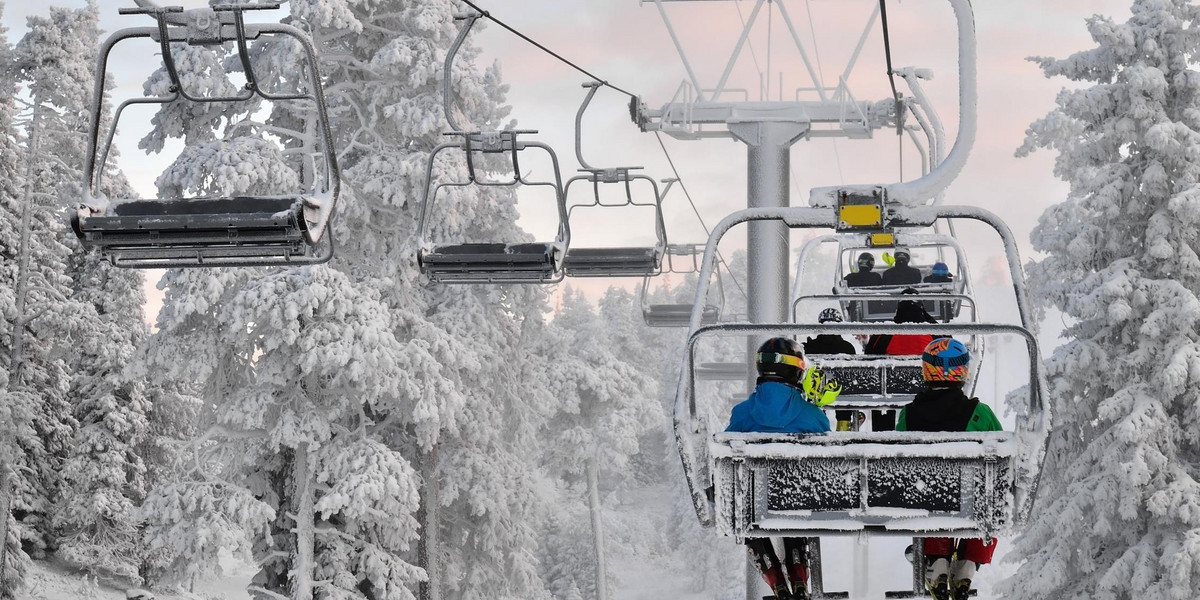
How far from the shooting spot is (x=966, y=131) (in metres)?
6.25

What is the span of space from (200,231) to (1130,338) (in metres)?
14.1

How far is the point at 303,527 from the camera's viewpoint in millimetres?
20703

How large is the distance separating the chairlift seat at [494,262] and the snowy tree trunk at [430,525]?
44.1 feet

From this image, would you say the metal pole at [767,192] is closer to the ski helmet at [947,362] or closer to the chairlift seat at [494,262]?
the chairlift seat at [494,262]

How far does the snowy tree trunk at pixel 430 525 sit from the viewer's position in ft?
77.3

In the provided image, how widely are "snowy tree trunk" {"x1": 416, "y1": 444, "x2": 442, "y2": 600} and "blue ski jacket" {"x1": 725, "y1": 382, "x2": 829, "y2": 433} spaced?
17.9 m

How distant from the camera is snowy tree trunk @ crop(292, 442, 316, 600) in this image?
20266 millimetres

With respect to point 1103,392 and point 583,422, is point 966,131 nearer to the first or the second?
point 1103,392

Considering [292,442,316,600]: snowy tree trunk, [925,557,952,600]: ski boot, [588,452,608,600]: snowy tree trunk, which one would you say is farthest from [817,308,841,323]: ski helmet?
[588,452,608,600]: snowy tree trunk

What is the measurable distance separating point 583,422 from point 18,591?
44.7 feet

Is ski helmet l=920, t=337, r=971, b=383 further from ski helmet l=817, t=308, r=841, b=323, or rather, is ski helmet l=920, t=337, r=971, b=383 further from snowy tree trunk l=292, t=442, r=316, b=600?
snowy tree trunk l=292, t=442, r=316, b=600

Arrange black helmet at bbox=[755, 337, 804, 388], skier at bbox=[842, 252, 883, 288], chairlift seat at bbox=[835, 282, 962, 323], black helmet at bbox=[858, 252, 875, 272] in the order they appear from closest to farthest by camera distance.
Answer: black helmet at bbox=[755, 337, 804, 388] → chairlift seat at bbox=[835, 282, 962, 323] → skier at bbox=[842, 252, 883, 288] → black helmet at bbox=[858, 252, 875, 272]

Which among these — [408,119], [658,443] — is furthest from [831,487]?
[658,443]

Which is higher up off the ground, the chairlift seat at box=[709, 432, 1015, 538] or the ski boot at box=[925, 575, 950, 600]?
the chairlift seat at box=[709, 432, 1015, 538]
